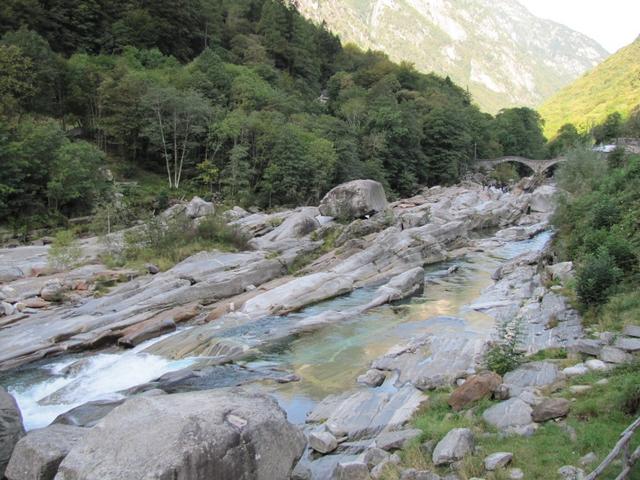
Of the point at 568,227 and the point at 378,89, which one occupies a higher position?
the point at 378,89

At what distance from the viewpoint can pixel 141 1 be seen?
86.4 m

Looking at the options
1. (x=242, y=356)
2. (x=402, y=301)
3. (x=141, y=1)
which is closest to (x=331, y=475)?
(x=242, y=356)

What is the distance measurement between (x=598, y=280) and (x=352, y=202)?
28887 millimetres

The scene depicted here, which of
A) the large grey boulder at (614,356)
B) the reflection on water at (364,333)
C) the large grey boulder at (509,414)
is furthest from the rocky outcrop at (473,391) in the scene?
the reflection on water at (364,333)

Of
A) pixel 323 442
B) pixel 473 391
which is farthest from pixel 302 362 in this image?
pixel 473 391

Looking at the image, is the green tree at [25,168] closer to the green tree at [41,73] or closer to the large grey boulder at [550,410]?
the green tree at [41,73]

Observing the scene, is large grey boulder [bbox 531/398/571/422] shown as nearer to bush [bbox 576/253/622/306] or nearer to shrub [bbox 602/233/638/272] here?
bush [bbox 576/253/622/306]

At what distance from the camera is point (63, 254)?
Answer: 32.1 m

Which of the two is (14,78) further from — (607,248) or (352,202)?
(607,248)

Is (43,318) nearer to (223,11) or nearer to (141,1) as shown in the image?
(141,1)

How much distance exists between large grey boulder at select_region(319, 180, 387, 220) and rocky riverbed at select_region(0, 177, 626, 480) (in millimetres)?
4170

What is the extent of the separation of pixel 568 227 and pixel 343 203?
1971cm

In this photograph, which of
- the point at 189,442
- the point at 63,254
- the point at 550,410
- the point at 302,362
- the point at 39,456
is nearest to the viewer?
the point at 189,442

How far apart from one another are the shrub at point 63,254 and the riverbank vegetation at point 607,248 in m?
28.2
